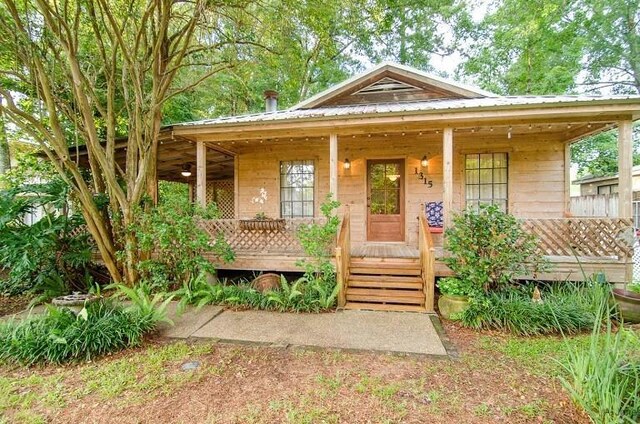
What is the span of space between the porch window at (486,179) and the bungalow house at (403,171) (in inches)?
0.9

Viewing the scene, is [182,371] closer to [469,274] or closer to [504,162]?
[469,274]

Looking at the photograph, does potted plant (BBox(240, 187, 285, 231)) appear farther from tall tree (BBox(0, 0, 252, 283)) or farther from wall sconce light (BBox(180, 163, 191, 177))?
wall sconce light (BBox(180, 163, 191, 177))

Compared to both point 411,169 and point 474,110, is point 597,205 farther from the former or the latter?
point 474,110

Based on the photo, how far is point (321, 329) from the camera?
13.7 feet

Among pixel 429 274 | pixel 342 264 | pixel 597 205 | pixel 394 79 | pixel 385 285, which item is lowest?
pixel 385 285

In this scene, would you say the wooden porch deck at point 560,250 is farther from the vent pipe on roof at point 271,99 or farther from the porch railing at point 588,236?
the vent pipe on roof at point 271,99

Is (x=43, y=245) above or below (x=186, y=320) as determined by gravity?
above

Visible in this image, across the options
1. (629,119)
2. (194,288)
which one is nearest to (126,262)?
(194,288)

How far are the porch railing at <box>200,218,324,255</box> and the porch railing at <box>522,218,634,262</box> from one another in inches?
157

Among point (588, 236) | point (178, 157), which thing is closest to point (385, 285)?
point (588, 236)

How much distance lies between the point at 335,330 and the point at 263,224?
275 cm

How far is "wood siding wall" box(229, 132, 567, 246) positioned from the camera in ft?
22.2

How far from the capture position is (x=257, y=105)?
17.5 m

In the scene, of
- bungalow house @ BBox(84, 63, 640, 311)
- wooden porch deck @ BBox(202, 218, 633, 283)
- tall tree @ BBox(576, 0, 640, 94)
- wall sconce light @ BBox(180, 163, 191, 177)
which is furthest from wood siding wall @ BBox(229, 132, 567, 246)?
tall tree @ BBox(576, 0, 640, 94)
